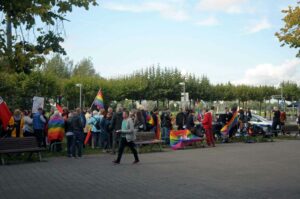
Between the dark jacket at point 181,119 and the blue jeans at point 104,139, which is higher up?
the dark jacket at point 181,119

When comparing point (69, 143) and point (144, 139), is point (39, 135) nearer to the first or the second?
point (69, 143)

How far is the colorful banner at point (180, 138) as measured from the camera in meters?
20.5

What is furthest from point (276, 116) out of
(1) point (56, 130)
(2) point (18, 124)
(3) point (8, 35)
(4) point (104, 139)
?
(3) point (8, 35)

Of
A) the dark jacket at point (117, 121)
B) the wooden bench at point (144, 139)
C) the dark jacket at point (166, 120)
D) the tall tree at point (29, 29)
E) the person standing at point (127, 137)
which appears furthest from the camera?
the dark jacket at point (166, 120)

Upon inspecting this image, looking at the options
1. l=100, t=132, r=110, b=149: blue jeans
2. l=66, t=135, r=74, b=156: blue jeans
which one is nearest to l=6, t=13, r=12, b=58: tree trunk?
l=66, t=135, r=74, b=156: blue jeans

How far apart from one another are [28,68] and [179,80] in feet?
174

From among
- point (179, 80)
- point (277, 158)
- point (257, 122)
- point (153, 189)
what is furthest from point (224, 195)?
point (179, 80)

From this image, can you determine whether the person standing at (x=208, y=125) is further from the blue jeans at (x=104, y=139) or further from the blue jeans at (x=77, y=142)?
the blue jeans at (x=77, y=142)

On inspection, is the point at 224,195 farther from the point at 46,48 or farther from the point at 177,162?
the point at 177,162

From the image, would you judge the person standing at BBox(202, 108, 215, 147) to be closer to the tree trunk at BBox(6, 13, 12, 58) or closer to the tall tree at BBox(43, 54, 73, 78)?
the tree trunk at BBox(6, 13, 12, 58)

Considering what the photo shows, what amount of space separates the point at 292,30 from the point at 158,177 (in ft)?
62.4

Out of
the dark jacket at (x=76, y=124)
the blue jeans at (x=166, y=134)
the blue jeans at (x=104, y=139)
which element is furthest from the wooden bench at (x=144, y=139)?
the blue jeans at (x=166, y=134)

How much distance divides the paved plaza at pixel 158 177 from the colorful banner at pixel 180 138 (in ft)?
11.1

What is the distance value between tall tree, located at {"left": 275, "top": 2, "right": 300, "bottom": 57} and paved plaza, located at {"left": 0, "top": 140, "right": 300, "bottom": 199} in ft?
37.9
